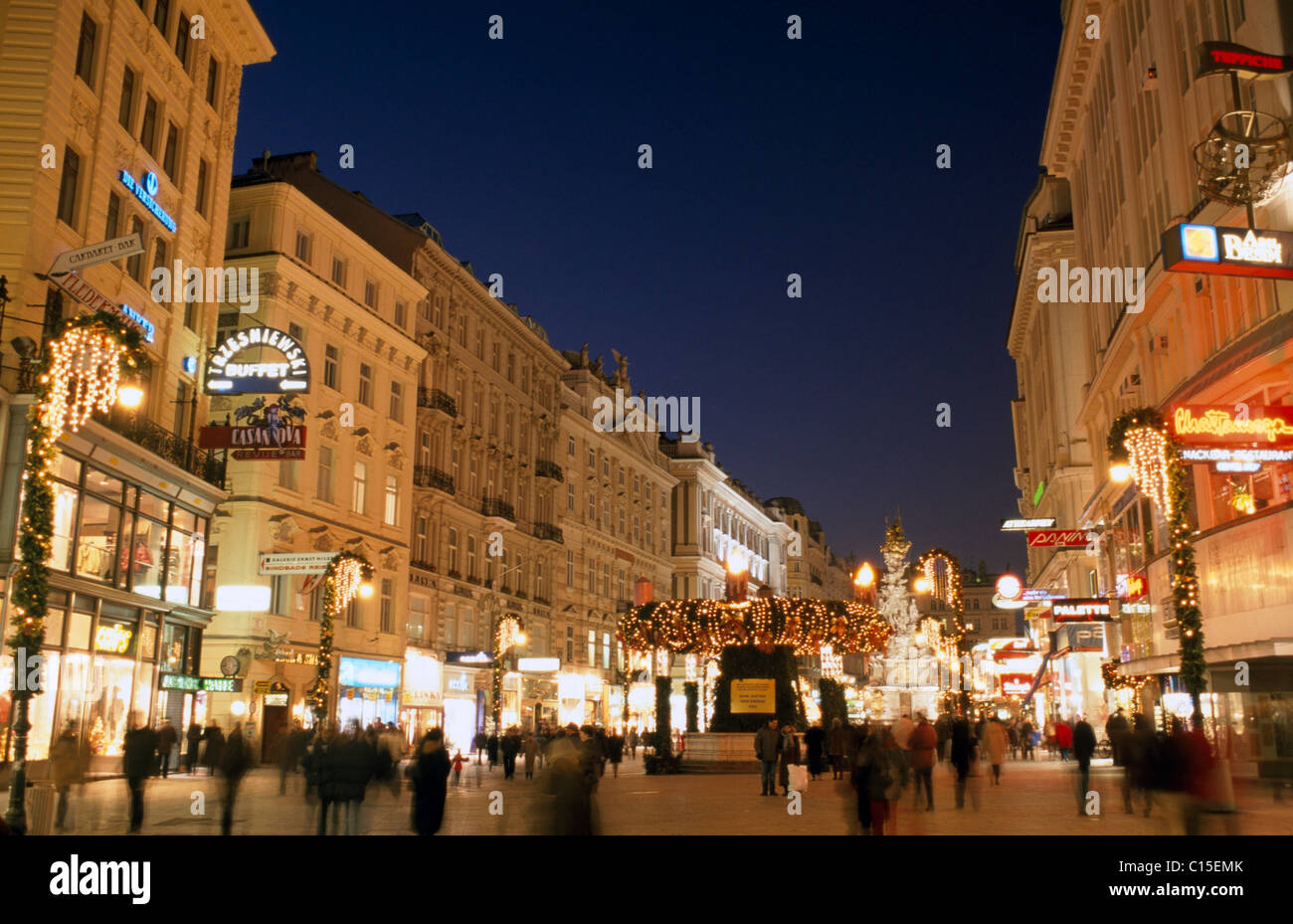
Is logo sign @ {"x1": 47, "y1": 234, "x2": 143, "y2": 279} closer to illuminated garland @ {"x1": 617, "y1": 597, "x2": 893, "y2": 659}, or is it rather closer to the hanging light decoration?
illuminated garland @ {"x1": 617, "y1": 597, "x2": 893, "y2": 659}

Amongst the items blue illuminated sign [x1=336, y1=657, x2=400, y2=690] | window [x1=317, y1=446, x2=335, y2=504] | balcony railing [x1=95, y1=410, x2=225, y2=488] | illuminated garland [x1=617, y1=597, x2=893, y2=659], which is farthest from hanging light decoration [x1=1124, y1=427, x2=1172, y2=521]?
window [x1=317, y1=446, x2=335, y2=504]

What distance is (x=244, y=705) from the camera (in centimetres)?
3634

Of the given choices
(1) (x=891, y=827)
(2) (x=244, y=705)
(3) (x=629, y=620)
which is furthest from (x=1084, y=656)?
(1) (x=891, y=827)

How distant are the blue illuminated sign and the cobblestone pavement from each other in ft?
39.1

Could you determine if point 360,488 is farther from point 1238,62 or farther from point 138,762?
point 1238,62

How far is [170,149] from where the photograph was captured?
3128 centimetres

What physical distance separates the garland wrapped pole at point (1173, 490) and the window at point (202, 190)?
2549 centimetres

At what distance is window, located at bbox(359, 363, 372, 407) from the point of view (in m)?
44.0

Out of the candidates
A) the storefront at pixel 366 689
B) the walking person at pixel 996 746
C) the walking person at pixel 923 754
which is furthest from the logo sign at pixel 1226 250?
the storefront at pixel 366 689

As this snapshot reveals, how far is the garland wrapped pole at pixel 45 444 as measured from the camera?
51.5 feet

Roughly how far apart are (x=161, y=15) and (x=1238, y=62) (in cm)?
2617

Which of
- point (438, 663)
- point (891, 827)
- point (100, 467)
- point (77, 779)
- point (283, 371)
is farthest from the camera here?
point (438, 663)

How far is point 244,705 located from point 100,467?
1235 cm
